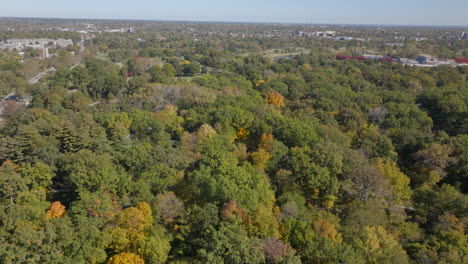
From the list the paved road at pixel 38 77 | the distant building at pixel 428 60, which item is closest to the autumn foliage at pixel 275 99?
the paved road at pixel 38 77

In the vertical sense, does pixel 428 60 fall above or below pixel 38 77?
above

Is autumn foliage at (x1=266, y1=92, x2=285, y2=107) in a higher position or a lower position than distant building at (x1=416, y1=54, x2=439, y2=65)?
lower

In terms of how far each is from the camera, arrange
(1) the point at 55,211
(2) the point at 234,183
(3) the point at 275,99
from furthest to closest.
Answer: (3) the point at 275,99 → (2) the point at 234,183 → (1) the point at 55,211

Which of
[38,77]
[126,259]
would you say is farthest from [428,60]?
[38,77]

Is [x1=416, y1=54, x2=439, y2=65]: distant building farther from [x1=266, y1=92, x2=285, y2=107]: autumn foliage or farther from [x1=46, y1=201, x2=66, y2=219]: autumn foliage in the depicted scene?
[x1=46, y1=201, x2=66, y2=219]: autumn foliage

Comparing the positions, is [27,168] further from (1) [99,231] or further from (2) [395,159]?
(2) [395,159]

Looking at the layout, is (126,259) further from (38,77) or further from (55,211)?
(38,77)

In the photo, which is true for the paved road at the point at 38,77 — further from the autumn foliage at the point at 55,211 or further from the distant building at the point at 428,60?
the distant building at the point at 428,60

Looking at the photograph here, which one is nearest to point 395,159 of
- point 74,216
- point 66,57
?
point 74,216

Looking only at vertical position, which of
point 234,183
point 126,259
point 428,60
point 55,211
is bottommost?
point 126,259

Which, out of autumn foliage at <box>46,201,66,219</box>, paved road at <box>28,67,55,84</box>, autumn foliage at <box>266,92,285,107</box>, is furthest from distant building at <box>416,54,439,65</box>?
paved road at <box>28,67,55,84</box>
